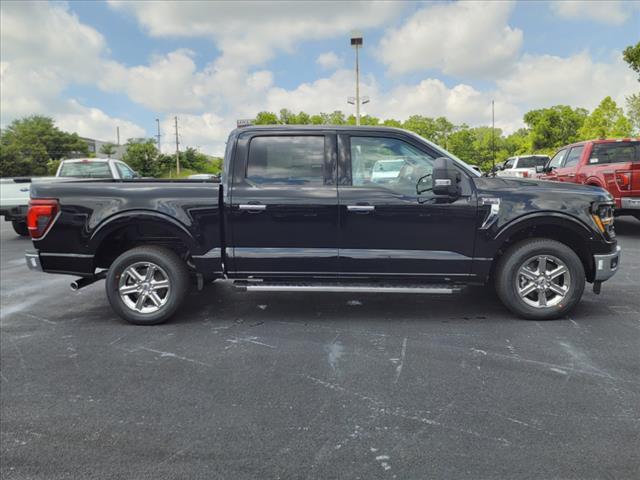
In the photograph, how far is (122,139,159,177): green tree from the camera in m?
78.9

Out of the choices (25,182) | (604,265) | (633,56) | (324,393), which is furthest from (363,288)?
(633,56)

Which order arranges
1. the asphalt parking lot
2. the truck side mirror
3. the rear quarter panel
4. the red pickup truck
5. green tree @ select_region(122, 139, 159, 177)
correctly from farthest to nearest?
green tree @ select_region(122, 139, 159, 177)
the red pickup truck
the rear quarter panel
the truck side mirror
the asphalt parking lot

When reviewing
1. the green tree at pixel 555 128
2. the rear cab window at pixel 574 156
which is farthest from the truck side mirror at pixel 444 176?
the green tree at pixel 555 128

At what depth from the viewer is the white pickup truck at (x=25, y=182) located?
10.8 m

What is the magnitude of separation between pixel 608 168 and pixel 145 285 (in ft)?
29.1

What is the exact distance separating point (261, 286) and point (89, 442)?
233cm

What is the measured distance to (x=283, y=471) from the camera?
2.56 m

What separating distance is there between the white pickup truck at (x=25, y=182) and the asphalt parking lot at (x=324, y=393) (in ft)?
20.0

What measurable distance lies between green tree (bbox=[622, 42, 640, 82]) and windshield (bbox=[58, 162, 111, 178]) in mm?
18594

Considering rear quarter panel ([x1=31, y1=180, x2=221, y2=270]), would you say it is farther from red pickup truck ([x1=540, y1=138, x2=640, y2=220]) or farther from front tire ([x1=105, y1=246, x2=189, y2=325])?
red pickup truck ([x1=540, y1=138, x2=640, y2=220])

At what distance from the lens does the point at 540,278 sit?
195 inches

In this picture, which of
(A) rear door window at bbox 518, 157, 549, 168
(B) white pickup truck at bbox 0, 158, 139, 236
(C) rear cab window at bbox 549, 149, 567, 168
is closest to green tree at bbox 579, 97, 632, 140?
(A) rear door window at bbox 518, 157, 549, 168

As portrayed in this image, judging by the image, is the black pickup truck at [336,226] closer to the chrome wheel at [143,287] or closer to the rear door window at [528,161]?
the chrome wheel at [143,287]

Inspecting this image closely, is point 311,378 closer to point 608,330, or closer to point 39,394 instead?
point 39,394
